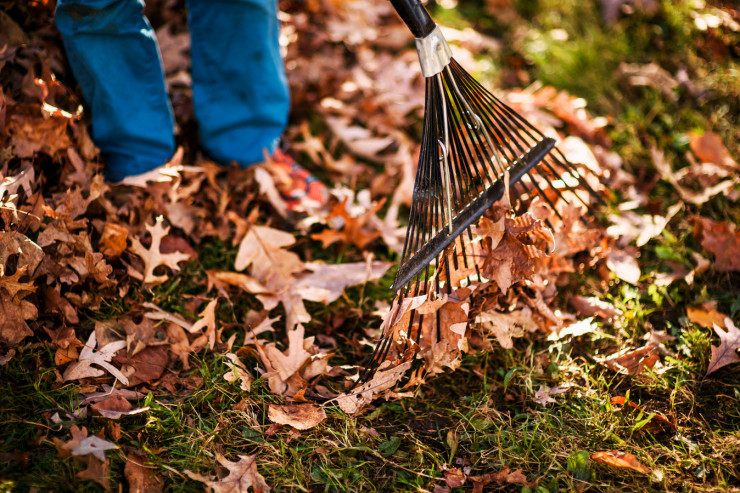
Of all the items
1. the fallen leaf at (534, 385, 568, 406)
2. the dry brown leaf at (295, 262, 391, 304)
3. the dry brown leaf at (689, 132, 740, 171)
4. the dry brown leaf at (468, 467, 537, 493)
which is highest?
the dry brown leaf at (689, 132, 740, 171)

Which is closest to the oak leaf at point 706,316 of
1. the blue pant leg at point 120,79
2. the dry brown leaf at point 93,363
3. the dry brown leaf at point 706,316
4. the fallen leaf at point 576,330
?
the dry brown leaf at point 706,316

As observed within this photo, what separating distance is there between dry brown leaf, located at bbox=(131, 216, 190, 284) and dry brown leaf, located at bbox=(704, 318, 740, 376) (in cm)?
168

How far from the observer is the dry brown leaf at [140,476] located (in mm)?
1302

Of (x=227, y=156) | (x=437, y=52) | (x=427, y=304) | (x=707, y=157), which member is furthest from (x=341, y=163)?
(x=707, y=157)

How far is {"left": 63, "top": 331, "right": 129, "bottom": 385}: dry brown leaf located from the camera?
5.00ft

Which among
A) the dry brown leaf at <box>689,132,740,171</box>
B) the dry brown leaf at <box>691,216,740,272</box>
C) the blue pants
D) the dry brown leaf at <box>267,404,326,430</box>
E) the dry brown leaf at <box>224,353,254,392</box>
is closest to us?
the dry brown leaf at <box>267,404,326,430</box>

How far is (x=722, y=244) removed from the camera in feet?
6.33

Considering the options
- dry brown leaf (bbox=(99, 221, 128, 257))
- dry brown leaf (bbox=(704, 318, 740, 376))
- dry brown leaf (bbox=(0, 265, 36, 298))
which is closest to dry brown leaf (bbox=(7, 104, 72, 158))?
dry brown leaf (bbox=(99, 221, 128, 257))

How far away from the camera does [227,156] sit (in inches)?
90.0

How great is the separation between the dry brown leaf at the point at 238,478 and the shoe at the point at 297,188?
1.07 metres

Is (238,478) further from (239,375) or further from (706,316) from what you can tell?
(706,316)

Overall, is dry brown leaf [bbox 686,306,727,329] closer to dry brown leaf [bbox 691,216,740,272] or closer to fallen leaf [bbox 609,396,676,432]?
dry brown leaf [bbox 691,216,740,272]

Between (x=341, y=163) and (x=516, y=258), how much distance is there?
1116 mm

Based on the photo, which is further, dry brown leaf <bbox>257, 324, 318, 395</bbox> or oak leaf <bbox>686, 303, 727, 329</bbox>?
oak leaf <bbox>686, 303, 727, 329</bbox>
